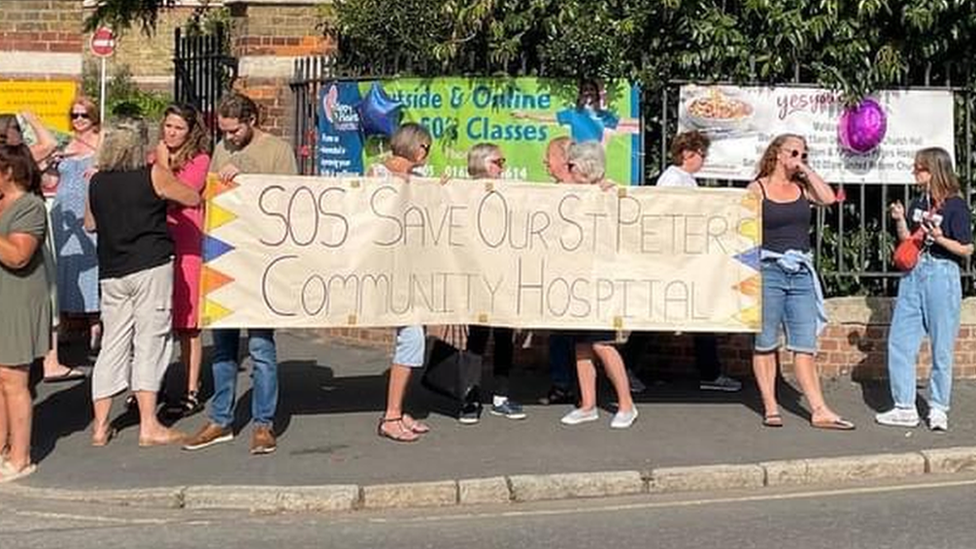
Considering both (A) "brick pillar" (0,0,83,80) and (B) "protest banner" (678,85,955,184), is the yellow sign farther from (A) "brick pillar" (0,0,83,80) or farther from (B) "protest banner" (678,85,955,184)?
(B) "protest banner" (678,85,955,184)

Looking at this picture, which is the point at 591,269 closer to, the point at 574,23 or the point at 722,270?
the point at 722,270

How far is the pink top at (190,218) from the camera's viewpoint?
325 inches

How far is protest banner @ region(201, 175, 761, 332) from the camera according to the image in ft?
26.1

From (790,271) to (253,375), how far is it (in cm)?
333

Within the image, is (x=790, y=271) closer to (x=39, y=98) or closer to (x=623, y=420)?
(x=623, y=420)

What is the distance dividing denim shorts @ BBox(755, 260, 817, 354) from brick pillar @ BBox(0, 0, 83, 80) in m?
14.0

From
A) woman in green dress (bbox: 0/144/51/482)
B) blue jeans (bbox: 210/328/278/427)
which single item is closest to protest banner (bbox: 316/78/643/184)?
blue jeans (bbox: 210/328/278/427)

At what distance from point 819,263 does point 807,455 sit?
10.6 feet

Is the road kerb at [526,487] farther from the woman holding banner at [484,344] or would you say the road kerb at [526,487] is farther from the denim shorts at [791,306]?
the woman holding banner at [484,344]

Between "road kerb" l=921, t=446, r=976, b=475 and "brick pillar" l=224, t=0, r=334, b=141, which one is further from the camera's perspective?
"brick pillar" l=224, t=0, r=334, b=141

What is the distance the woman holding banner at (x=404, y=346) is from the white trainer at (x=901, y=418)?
2.99m

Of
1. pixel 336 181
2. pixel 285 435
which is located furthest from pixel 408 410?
pixel 336 181

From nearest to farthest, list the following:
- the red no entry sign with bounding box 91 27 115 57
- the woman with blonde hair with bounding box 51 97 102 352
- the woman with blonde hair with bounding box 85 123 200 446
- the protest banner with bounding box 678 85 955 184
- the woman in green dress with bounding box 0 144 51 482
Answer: the woman in green dress with bounding box 0 144 51 482 < the woman with blonde hair with bounding box 85 123 200 446 < the woman with blonde hair with bounding box 51 97 102 352 < the protest banner with bounding box 678 85 955 184 < the red no entry sign with bounding box 91 27 115 57

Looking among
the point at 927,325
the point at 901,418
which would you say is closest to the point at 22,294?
the point at 901,418
